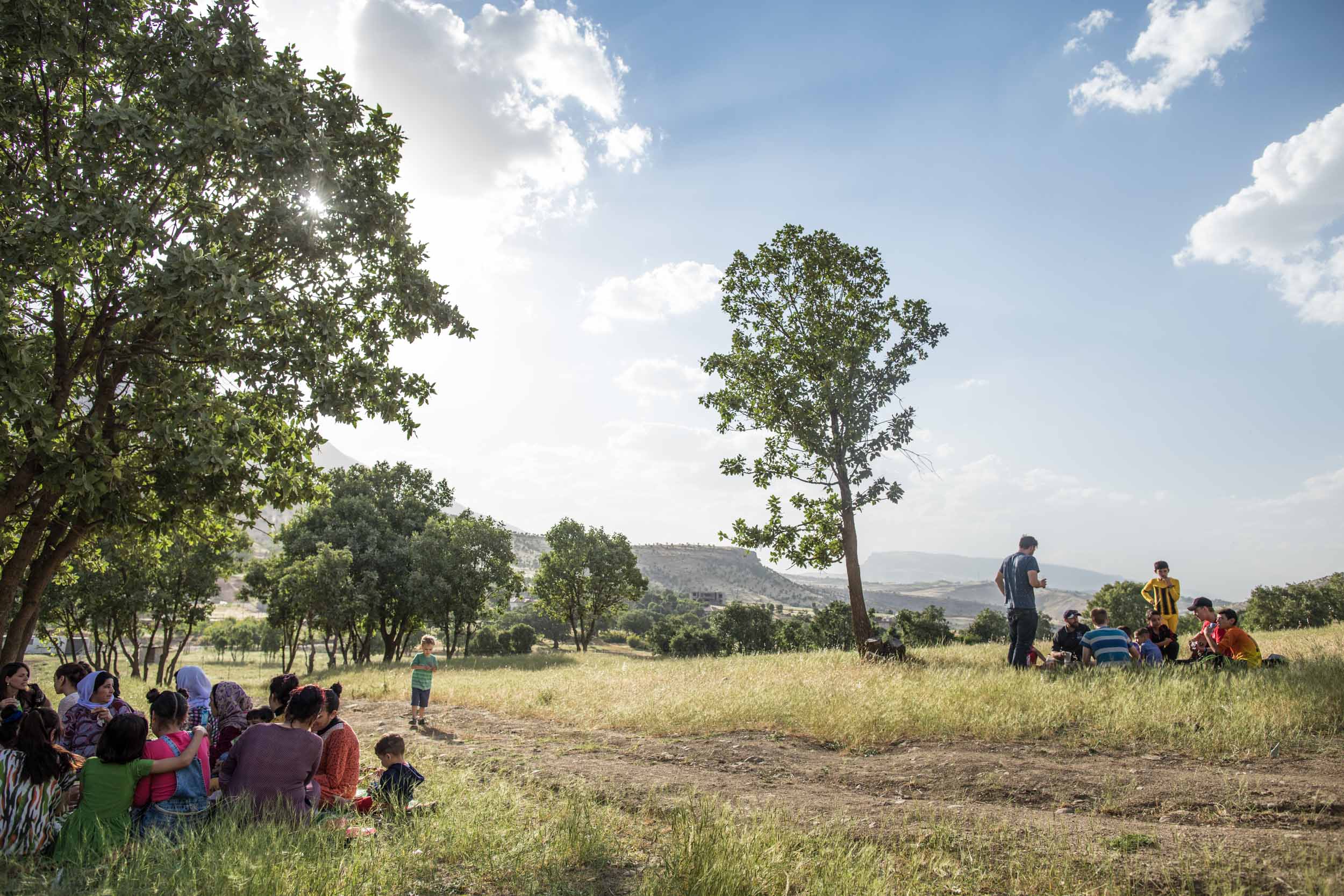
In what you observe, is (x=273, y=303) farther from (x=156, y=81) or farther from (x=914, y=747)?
(x=914, y=747)

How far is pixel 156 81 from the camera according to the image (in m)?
9.67

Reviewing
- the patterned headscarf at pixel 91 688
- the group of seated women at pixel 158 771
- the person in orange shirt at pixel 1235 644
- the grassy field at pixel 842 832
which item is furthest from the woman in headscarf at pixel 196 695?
the person in orange shirt at pixel 1235 644

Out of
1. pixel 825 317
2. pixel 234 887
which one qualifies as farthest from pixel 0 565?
pixel 825 317

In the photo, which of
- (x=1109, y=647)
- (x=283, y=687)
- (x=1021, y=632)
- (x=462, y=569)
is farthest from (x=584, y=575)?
(x=283, y=687)

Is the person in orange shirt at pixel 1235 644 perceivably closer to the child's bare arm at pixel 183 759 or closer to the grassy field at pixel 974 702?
the grassy field at pixel 974 702

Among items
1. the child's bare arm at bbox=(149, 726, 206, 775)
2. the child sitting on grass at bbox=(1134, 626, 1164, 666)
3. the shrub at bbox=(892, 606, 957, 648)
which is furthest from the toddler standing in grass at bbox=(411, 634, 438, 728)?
the shrub at bbox=(892, 606, 957, 648)

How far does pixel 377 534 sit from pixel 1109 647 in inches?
1578

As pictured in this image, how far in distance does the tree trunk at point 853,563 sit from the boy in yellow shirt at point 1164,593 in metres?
6.70

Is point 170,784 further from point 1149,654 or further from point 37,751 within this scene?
point 1149,654

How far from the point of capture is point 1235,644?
38.9ft

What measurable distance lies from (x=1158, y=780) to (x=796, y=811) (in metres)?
3.93

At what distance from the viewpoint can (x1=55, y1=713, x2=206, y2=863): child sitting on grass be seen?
5.70 meters

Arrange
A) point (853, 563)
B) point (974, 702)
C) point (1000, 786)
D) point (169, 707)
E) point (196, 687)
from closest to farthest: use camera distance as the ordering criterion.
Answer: point (169, 707)
point (1000, 786)
point (196, 687)
point (974, 702)
point (853, 563)

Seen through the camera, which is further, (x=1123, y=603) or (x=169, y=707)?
(x=1123, y=603)
